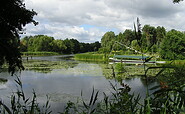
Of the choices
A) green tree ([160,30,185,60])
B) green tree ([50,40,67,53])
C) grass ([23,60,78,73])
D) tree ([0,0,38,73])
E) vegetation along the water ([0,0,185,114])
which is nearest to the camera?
vegetation along the water ([0,0,185,114])

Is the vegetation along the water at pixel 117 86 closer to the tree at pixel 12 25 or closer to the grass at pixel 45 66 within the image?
the tree at pixel 12 25

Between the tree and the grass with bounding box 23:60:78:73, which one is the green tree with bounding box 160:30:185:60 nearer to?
the grass with bounding box 23:60:78:73

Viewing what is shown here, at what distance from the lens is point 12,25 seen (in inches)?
206

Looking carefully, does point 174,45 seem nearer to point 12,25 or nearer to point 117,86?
point 117,86

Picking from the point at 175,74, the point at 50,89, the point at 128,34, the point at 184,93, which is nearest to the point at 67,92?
the point at 50,89

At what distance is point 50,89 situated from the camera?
31.5 ft

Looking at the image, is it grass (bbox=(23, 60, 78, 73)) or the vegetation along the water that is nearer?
the vegetation along the water

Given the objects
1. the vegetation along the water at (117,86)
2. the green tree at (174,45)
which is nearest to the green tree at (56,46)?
the green tree at (174,45)

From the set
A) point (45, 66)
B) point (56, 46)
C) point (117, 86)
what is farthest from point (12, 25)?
point (56, 46)

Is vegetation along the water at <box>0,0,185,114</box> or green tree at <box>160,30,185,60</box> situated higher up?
green tree at <box>160,30,185,60</box>

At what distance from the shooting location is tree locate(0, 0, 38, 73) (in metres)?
4.81

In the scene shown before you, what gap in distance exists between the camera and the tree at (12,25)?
4.81m

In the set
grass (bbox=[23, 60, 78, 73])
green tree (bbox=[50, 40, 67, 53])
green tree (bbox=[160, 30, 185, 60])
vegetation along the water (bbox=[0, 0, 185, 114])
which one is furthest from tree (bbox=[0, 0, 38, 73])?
green tree (bbox=[50, 40, 67, 53])

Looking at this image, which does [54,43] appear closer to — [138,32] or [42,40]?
[42,40]
